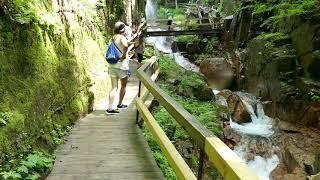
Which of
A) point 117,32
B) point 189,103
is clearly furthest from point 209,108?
point 117,32

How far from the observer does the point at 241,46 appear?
915 inches

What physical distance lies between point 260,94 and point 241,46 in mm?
6326

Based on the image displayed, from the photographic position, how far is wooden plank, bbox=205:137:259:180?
2.25m

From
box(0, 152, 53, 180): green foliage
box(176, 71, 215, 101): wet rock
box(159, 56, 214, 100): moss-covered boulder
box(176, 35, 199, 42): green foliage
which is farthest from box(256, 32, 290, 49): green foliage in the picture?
box(0, 152, 53, 180): green foliage

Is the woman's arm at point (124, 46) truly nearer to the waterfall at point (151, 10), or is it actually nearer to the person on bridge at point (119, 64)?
the person on bridge at point (119, 64)

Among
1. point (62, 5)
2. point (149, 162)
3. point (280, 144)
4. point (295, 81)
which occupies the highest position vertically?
point (62, 5)

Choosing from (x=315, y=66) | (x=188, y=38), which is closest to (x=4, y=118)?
(x=315, y=66)

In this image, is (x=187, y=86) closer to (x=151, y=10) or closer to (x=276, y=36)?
(x=276, y=36)

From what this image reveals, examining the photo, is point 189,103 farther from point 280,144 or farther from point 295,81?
point 295,81

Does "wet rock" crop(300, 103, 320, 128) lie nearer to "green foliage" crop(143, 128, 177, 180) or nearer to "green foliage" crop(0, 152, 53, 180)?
"green foliage" crop(143, 128, 177, 180)

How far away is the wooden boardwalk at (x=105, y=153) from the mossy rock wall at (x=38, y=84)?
298 millimetres

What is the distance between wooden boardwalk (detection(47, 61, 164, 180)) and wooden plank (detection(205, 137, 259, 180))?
6.81 feet

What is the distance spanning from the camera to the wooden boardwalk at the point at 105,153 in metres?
4.92

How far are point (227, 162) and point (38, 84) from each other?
398 cm
